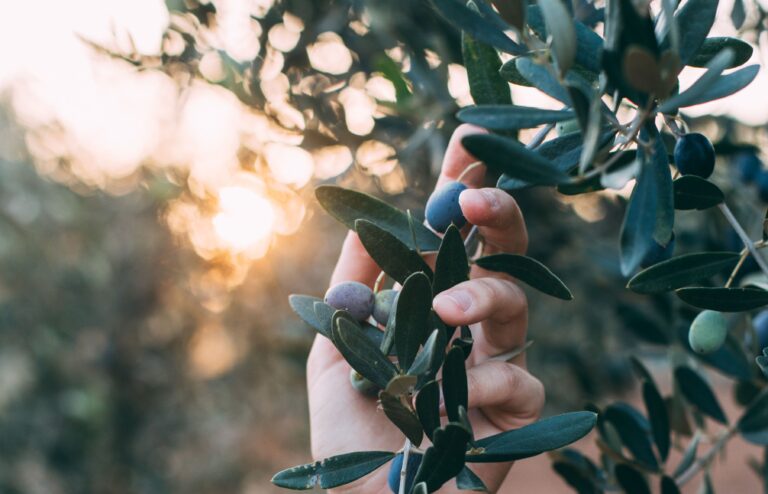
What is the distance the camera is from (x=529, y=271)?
0.73m

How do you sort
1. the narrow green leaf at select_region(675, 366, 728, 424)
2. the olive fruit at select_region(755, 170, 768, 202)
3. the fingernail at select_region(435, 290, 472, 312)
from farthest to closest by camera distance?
the olive fruit at select_region(755, 170, 768, 202)
the narrow green leaf at select_region(675, 366, 728, 424)
the fingernail at select_region(435, 290, 472, 312)

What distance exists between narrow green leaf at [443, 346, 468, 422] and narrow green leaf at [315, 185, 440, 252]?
143 mm

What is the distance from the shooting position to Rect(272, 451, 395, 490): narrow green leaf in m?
0.69

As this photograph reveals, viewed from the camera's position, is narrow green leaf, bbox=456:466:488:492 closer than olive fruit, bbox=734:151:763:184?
Yes

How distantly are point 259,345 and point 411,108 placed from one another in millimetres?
4102

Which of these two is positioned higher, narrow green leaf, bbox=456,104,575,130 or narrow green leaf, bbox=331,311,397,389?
narrow green leaf, bbox=456,104,575,130

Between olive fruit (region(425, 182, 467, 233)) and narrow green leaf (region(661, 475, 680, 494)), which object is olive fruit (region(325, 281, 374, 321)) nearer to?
olive fruit (region(425, 182, 467, 233))

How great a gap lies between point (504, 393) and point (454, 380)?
33 centimetres

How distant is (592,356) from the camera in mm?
2859

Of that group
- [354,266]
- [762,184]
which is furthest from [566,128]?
[762,184]

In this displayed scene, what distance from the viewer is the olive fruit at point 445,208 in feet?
2.55

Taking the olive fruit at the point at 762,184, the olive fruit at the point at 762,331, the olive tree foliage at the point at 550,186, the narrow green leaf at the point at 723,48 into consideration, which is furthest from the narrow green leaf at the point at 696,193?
the olive fruit at the point at 762,184

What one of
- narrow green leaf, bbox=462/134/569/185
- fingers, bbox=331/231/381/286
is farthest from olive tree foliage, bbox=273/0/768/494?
fingers, bbox=331/231/381/286

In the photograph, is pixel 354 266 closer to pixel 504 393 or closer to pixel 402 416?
pixel 504 393
